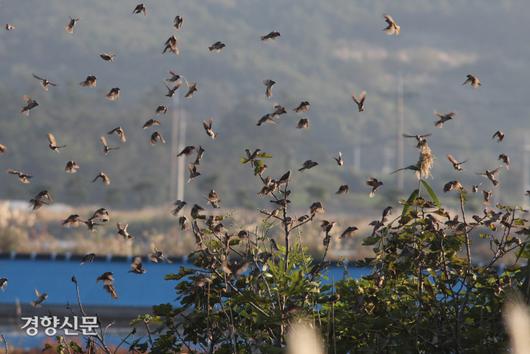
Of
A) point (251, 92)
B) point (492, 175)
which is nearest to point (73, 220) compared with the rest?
point (492, 175)

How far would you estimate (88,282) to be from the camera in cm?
1742

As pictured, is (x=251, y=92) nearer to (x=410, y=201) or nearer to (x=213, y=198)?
(x=410, y=201)

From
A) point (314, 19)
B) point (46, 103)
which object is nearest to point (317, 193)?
point (46, 103)

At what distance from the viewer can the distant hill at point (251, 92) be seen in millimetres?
109562

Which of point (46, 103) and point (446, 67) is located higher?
point (446, 67)

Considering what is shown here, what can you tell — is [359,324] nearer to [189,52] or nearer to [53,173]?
[53,173]

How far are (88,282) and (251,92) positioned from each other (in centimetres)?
13478

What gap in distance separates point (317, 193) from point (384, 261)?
86.2 meters

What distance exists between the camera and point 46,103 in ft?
388

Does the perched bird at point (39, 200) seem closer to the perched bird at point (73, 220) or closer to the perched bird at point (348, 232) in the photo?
the perched bird at point (73, 220)

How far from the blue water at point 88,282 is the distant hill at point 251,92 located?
74.1 metres

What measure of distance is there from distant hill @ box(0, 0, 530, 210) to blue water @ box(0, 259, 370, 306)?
7410 cm

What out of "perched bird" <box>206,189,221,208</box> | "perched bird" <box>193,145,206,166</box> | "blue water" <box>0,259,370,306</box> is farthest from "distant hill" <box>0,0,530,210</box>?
"perched bird" <box>206,189,221,208</box>

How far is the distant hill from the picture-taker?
359 feet
